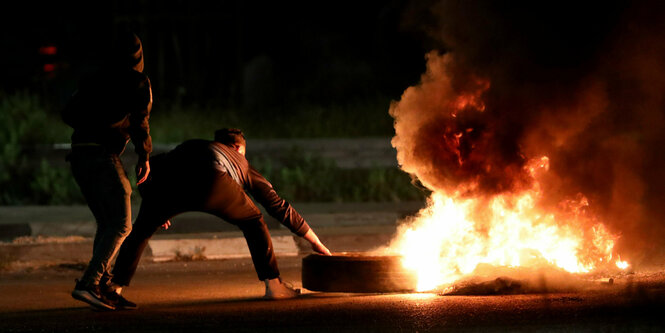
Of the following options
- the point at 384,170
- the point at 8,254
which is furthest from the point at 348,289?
the point at 384,170

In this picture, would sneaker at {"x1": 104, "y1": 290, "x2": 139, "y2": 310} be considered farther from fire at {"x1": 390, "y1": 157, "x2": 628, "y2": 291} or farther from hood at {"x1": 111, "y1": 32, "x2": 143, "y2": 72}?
fire at {"x1": 390, "y1": 157, "x2": 628, "y2": 291}

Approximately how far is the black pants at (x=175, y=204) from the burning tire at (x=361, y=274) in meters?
0.71

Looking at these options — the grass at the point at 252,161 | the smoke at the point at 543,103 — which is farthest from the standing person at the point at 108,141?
the grass at the point at 252,161

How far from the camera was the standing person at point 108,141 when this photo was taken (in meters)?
7.72

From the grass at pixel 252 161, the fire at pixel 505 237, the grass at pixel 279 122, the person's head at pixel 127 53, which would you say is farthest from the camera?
the grass at pixel 279 122

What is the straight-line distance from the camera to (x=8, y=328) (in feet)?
23.8

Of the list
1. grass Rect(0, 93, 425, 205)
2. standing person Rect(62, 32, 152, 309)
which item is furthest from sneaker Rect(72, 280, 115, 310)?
grass Rect(0, 93, 425, 205)

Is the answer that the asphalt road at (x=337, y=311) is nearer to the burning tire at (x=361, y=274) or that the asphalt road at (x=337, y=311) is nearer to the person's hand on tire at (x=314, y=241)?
the burning tire at (x=361, y=274)

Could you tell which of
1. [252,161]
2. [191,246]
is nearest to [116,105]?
[191,246]

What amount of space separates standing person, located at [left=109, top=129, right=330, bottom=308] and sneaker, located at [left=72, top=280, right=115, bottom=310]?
6.2 inches

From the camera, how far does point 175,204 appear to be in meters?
8.03

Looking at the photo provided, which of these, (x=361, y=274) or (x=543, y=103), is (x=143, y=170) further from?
(x=543, y=103)

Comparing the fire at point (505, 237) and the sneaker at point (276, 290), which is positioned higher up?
the fire at point (505, 237)

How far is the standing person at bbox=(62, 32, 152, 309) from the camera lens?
7.72 metres
